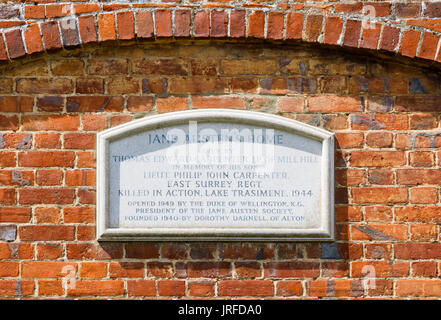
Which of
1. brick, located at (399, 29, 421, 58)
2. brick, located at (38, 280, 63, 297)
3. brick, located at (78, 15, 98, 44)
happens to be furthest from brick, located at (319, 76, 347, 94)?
brick, located at (38, 280, 63, 297)

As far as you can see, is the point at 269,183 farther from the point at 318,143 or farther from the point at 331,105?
the point at 331,105

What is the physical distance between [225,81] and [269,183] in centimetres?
56

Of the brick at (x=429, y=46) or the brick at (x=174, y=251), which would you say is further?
the brick at (x=174, y=251)

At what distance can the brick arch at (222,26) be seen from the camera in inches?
89.7

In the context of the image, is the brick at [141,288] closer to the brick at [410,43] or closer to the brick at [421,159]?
the brick at [421,159]

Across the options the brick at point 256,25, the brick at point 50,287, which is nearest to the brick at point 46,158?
the brick at point 50,287

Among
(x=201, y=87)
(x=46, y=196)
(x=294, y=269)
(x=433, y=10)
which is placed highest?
(x=433, y=10)

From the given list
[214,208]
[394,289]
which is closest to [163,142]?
[214,208]

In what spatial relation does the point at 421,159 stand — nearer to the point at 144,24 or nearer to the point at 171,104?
the point at 171,104

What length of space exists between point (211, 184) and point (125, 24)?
884 mm

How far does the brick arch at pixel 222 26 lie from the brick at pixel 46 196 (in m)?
0.66

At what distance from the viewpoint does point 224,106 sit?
7.82ft

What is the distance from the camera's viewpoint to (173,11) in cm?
230

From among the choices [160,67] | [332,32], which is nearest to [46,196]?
[160,67]
